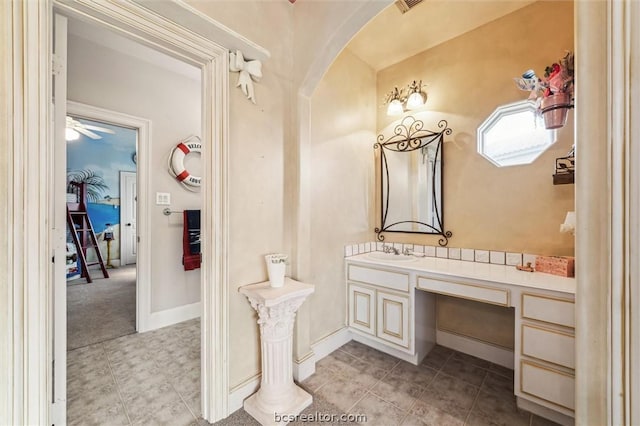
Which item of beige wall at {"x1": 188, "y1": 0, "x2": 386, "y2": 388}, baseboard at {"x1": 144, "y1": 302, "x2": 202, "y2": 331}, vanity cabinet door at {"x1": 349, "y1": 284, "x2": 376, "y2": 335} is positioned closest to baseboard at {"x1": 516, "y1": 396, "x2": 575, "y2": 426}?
vanity cabinet door at {"x1": 349, "y1": 284, "x2": 376, "y2": 335}

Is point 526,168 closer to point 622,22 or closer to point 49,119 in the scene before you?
point 622,22

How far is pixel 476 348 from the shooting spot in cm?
212

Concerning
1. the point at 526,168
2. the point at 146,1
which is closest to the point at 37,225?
the point at 146,1

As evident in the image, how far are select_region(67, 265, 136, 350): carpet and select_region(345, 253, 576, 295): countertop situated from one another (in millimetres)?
2580

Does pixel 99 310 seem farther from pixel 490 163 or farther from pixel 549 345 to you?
pixel 490 163

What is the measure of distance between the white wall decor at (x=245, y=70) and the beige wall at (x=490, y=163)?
1650 mm

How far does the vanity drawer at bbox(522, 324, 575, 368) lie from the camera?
136cm

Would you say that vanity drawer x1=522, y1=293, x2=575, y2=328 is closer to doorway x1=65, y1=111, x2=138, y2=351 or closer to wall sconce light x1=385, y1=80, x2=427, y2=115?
wall sconce light x1=385, y1=80, x2=427, y2=115

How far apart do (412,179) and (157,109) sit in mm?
2807

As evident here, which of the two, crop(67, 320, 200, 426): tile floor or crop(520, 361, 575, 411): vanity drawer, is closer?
crop(520, 361, 575, 411): vanity drawer

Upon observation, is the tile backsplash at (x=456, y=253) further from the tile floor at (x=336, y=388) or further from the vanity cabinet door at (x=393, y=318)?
the tile floor at (x=336, y=388)

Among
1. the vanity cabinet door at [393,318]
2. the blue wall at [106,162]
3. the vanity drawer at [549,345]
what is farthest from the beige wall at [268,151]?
the blue wall at [106,162]

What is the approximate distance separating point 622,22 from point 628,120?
275 millimetres

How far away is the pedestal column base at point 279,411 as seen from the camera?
142cm
